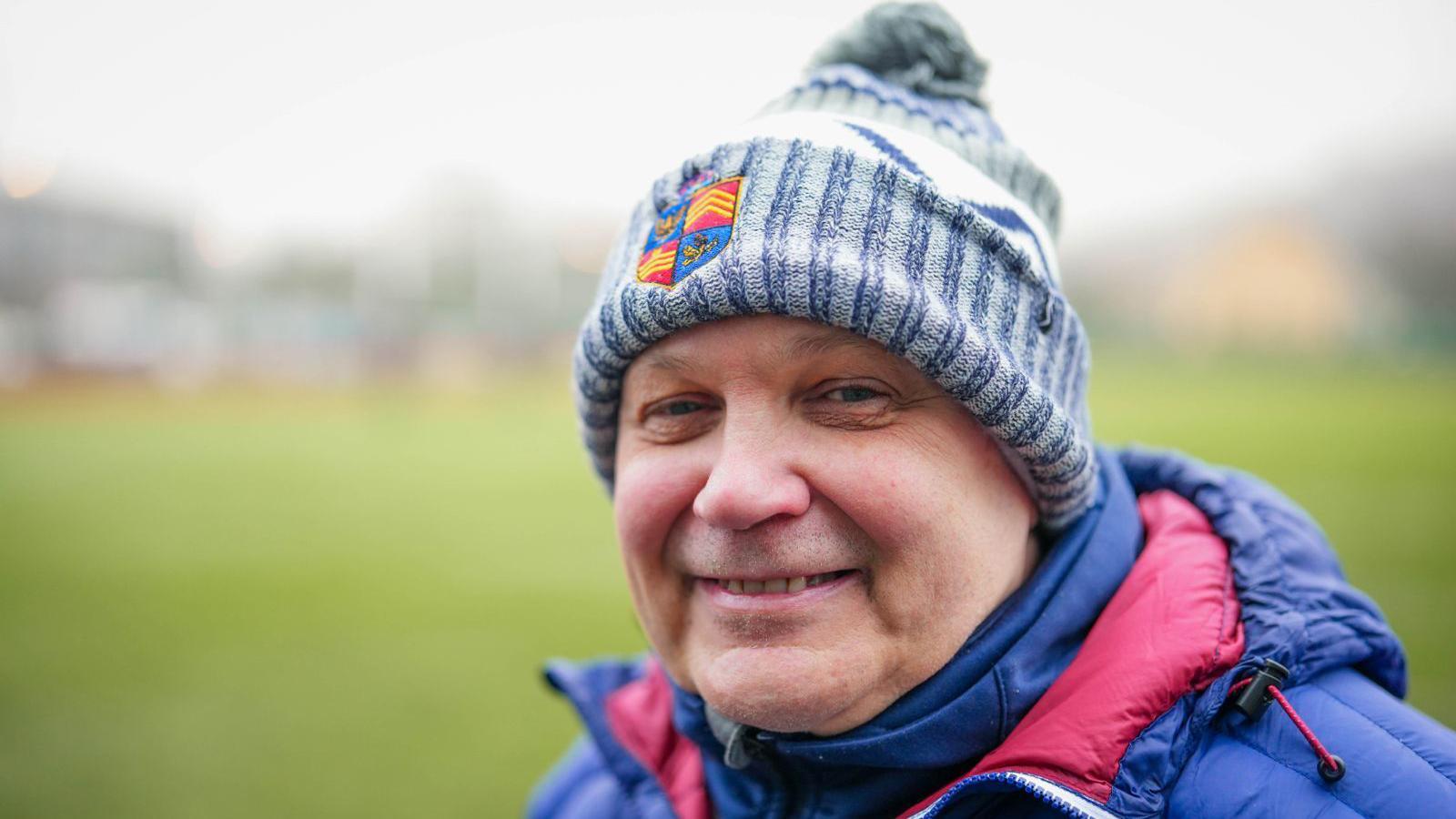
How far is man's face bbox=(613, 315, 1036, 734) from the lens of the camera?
1423 mm

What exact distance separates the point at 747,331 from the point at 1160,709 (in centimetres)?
74

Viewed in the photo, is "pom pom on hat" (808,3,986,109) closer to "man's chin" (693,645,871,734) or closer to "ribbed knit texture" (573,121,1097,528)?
"ribbed knit texture" (573,121,1097,528)

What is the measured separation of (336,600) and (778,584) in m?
7.70

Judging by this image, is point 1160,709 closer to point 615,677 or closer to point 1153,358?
point 615,677

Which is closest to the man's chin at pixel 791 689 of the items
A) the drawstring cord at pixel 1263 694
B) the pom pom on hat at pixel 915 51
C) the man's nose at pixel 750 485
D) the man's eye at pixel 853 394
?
the man's nose at pixel 750 485

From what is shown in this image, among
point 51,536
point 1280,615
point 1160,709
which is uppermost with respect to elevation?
point 1280,615

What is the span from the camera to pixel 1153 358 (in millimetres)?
44062

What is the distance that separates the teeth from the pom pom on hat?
2.90 feet

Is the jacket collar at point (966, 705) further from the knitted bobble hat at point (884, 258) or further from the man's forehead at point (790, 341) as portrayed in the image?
the man's forehead at point (790, 341)

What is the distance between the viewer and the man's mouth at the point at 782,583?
58.3 inches

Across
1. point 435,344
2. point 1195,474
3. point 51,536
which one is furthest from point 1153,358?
point 1195,474

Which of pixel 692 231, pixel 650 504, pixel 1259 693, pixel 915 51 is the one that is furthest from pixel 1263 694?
pixel 915 51

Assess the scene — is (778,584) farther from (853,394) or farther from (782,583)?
(853,394)

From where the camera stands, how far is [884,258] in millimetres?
1437
